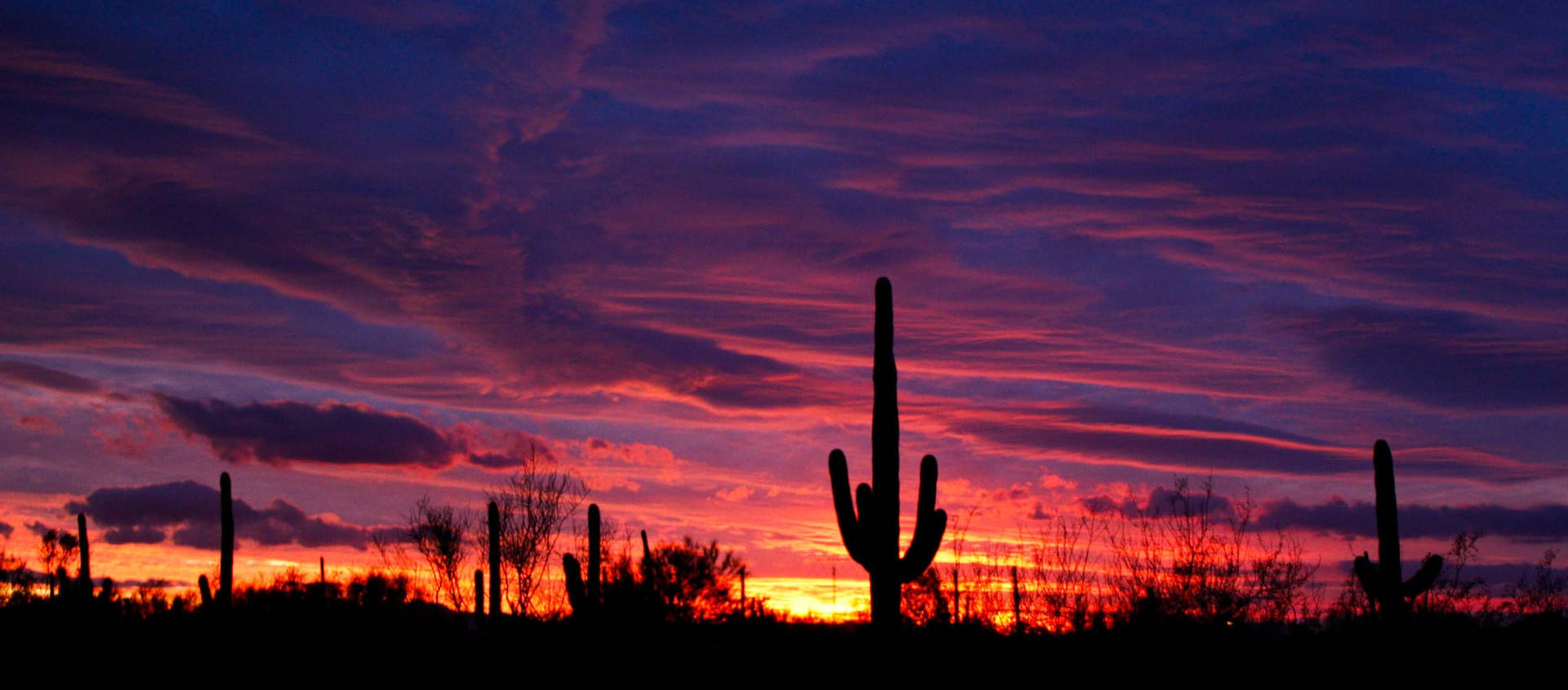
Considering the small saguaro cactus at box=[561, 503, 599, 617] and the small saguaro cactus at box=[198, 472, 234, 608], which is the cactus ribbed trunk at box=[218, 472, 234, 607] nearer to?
the small saguaro cactus at box=[198, 472, 234, 608]

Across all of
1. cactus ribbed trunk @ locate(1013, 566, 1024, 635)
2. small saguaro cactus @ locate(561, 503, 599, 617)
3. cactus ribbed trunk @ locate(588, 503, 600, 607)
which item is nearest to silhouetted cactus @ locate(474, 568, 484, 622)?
cactus ribbed trunk @ locate(588, 503, 600, 607)

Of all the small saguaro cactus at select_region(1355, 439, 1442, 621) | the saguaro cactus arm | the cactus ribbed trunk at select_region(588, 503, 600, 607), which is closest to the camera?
the saguaro cactus arm

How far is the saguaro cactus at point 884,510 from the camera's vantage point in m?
14.9

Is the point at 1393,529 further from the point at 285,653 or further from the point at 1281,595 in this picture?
the point at 285,653

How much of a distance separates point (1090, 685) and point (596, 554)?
13.9 m

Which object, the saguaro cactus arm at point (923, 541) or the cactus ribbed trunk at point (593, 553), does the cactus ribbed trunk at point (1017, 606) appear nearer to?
the saguaro cactus arm at point (923, 541)

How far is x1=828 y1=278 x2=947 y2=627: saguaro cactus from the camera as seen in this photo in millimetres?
14922

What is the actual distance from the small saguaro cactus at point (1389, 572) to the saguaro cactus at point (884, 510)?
7022 millimetres

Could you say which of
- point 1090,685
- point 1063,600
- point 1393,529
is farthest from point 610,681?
point 1393,529

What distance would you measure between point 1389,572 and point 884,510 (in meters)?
7.85

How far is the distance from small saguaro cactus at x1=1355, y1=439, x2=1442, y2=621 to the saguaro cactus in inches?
276

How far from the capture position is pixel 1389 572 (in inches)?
696

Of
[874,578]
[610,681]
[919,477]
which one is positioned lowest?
[610,681]

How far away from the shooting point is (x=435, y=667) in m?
16.0
